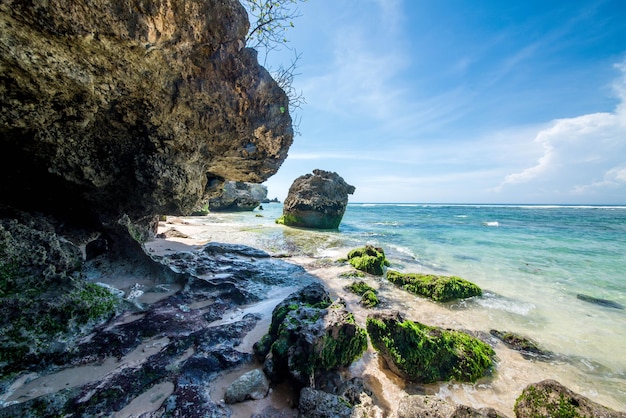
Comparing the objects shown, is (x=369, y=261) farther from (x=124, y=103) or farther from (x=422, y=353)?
(x=124, y=103)

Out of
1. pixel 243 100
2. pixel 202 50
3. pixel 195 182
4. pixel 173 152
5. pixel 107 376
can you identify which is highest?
pixel 202 50

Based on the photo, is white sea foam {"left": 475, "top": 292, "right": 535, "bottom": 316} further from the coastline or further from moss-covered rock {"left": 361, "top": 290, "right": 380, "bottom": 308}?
moss-covered rock {"left": 361, "top": 290, "right": 380, "bottom": 308}

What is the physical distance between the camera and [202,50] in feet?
14.5

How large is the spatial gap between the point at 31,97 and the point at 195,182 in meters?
3.17

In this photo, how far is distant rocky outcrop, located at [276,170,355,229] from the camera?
2266 cm

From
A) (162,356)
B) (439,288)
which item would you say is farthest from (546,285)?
(162,356)

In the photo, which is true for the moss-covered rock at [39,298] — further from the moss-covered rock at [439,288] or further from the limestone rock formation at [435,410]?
the moss-covered rock at [439,288]

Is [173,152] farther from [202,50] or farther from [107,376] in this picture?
[107,376]

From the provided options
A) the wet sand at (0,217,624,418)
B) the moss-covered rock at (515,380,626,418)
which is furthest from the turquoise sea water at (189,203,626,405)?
the moss-covered rock at (515,380,626,418)

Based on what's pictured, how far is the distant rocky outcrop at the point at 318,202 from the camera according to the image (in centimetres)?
2266

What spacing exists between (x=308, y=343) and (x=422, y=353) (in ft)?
5.64

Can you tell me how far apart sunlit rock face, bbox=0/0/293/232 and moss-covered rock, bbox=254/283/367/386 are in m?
3.98

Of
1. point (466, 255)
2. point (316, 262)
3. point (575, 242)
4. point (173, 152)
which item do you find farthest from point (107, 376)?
point (575, 242)

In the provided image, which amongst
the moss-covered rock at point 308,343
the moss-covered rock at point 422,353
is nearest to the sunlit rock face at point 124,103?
the moss-covered rock at point 308,343
